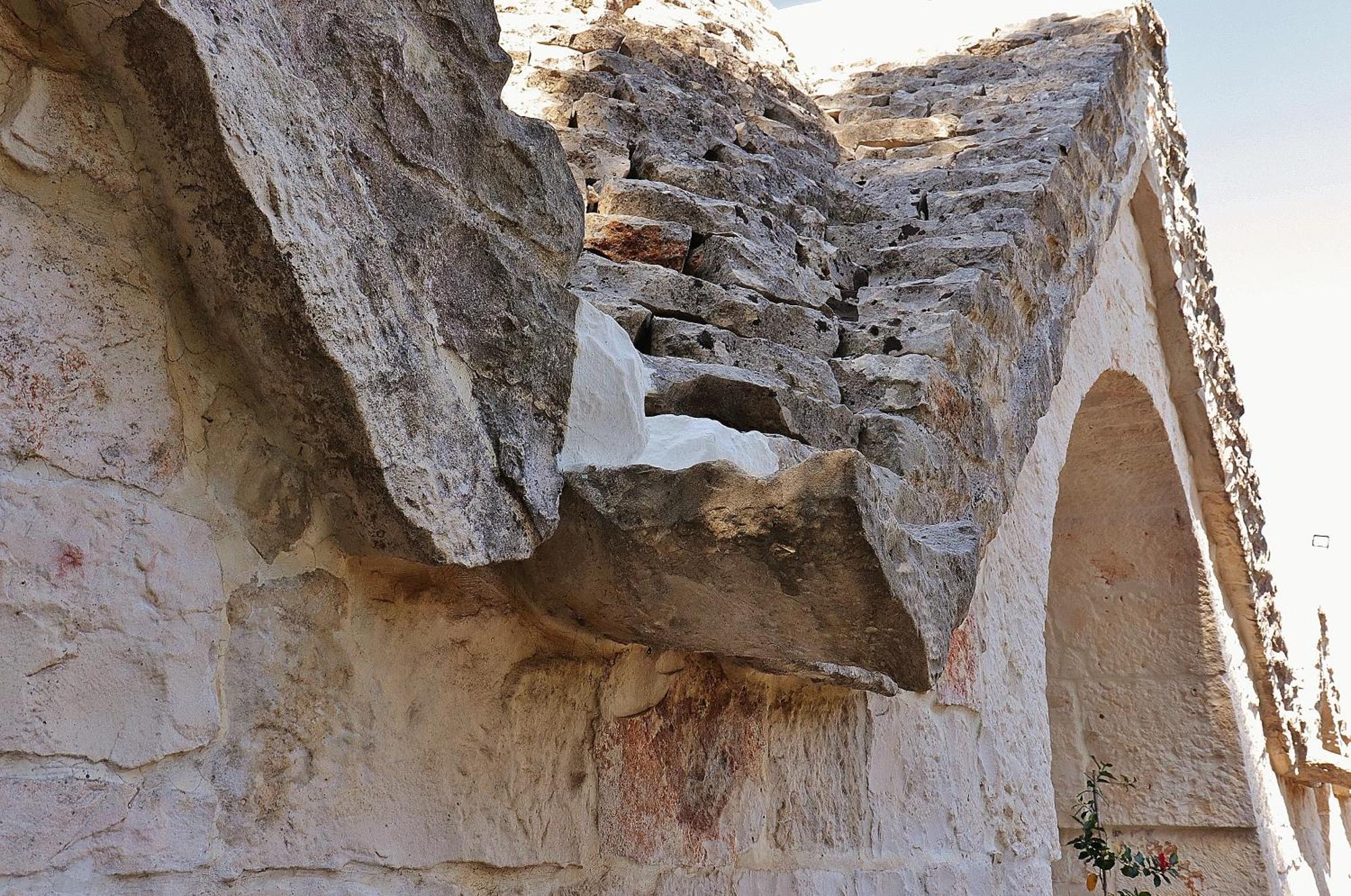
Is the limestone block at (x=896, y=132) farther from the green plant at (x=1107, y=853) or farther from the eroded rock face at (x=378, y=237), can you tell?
the green plant at (x=1107, y=853)

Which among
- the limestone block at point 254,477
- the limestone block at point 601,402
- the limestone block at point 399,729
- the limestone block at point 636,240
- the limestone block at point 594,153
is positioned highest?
the limestone block at point 594,153

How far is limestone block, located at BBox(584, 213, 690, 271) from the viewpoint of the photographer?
5.56 feet

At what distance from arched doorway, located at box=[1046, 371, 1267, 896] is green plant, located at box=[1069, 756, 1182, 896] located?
0.05 metres

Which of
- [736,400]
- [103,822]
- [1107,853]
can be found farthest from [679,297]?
[1107,853]

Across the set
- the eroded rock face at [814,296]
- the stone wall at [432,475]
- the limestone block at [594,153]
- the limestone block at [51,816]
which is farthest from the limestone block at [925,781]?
the limestone block at [51,816]

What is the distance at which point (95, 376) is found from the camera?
874 millimetres

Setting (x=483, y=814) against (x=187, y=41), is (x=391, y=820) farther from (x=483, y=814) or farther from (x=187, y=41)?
(x=187, y=41)

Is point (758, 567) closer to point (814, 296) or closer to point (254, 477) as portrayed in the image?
point (254, 477)

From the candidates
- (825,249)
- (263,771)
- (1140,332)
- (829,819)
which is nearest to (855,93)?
(825,249)

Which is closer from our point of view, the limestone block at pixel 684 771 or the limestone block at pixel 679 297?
the limestone block at pixel 684 771

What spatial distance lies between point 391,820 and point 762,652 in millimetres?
429

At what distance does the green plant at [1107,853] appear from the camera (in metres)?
3.40

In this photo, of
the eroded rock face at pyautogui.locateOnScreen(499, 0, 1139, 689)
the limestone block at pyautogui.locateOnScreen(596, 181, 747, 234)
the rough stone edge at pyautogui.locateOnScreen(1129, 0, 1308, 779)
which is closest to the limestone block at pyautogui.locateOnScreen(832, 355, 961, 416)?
the eroded rock face at pyautogui.locateOnScreen(499, 0, 1139, 689)

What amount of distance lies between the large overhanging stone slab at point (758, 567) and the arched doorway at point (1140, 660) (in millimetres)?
2779
